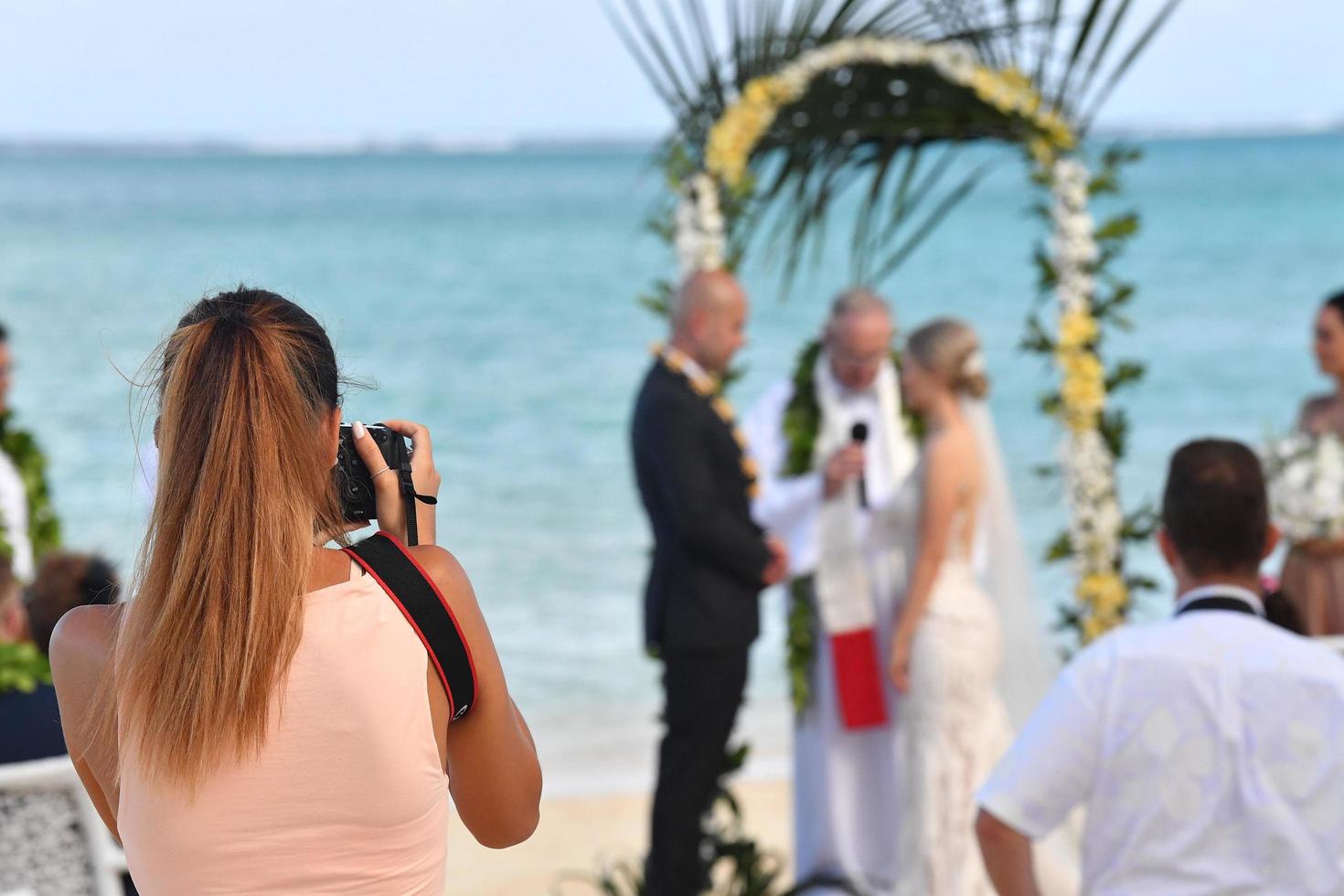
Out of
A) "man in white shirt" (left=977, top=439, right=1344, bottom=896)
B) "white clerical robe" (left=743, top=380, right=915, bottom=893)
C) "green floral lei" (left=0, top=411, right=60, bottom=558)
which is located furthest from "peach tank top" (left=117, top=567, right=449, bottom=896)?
"green floral lei" (left=0, top=411, right=60, bottom=558)

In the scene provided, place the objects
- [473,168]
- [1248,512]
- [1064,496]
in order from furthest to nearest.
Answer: [473,168], [1064,496], [1248,512]

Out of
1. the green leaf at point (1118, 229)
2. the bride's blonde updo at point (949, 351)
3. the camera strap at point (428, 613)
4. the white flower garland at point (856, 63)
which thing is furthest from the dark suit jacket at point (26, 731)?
the green leaf at point (1118, 229)

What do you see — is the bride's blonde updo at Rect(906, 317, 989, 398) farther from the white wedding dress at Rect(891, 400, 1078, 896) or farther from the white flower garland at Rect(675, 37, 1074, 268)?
the white flower garland at Rect(675, 37, 1074, 268)

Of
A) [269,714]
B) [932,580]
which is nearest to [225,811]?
[269,714]

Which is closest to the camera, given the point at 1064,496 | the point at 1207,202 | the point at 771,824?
the point at 1064,496

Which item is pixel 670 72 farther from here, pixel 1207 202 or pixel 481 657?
pixel 1207 202

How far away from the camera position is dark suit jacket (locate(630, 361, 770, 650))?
453cm

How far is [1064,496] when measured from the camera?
4898 millimetres

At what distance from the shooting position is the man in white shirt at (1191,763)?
2186 millimetres

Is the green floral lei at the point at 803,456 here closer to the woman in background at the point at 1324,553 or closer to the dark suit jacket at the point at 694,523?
the dark suit jacket at the point at 694,523

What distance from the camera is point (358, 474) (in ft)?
5.46

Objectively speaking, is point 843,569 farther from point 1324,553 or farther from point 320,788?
point 320,788

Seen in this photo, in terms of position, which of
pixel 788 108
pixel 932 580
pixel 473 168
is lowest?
pixel 932 580

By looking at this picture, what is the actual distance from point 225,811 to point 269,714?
0.11 meters
